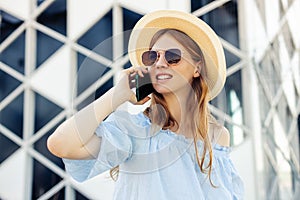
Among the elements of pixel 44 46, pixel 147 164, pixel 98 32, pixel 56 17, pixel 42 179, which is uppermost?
pixel 56 17

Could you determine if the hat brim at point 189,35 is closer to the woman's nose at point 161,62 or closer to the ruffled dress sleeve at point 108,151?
the woman's nose at point 161,62

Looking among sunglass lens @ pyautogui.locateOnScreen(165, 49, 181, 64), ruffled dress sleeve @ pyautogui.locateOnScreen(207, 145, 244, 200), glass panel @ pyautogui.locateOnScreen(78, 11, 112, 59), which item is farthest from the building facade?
sunglass lens @ pyautogui.locateOnScreen(165, 49, 181, 64)

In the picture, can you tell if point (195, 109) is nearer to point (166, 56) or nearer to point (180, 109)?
point (180, 109)

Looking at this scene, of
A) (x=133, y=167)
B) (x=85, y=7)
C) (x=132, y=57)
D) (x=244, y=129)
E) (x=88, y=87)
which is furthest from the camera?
(x=85, y=7)

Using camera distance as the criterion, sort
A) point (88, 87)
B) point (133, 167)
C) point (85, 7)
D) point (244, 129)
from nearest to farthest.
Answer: point (133, 167)
point (88, 87)
point (244, 129)
point (85, 7)

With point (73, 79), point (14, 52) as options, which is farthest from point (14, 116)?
point (73, 79)

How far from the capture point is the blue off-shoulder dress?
4.76 ft

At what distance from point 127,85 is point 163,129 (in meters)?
0.16

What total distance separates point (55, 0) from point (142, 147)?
6681mm

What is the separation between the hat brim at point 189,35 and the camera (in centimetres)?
158

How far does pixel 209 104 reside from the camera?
65.0 inches

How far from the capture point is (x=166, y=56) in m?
1.51

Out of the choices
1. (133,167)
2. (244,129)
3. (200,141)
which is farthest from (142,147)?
(244,129)

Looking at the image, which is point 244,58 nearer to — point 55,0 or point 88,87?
point 55,0
